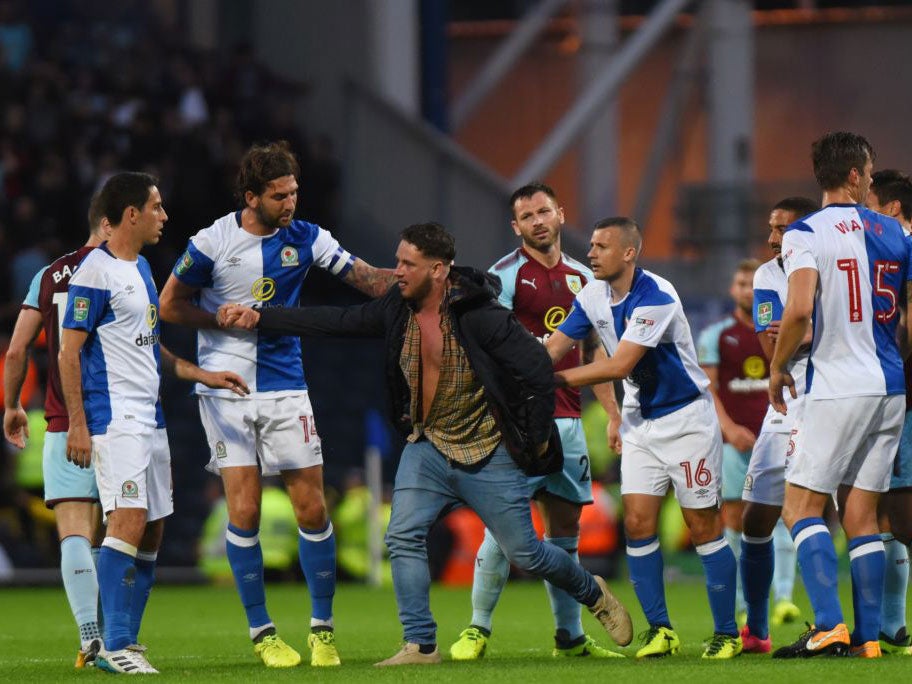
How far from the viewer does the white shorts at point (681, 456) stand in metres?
9.06

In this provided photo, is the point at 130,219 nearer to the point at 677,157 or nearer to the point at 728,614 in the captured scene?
the point at 728,614

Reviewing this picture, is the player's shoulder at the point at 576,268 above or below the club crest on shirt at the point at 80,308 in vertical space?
above

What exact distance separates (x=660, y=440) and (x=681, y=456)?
135mm

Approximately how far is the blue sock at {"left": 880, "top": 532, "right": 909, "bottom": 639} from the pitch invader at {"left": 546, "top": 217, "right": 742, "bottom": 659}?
0.78 m

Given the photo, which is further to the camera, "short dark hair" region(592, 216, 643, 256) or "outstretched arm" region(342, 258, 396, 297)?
"outstretched arm" region(342, 258, 396, 297)

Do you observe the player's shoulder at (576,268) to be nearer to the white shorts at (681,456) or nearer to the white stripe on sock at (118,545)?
the white shorts at (681,456)

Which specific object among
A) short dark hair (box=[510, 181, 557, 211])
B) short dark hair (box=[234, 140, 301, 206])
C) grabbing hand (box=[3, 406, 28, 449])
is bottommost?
grabbing hand (box=[3, 406, 28, 449])

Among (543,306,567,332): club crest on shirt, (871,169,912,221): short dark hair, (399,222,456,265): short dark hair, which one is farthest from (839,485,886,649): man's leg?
(399,222,456,265): short dark hair

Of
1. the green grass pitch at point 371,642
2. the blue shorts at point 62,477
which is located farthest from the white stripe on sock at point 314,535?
the blue shorts at point 62,477

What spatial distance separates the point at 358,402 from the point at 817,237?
12.5 meters

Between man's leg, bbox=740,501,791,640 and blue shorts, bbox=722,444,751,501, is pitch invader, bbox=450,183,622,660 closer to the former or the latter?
man's leg, bbox=740,501,791,640

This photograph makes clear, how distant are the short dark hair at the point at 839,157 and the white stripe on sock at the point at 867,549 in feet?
5.52

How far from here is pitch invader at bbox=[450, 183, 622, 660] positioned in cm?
946

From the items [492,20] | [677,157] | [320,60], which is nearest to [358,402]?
[320,60]
